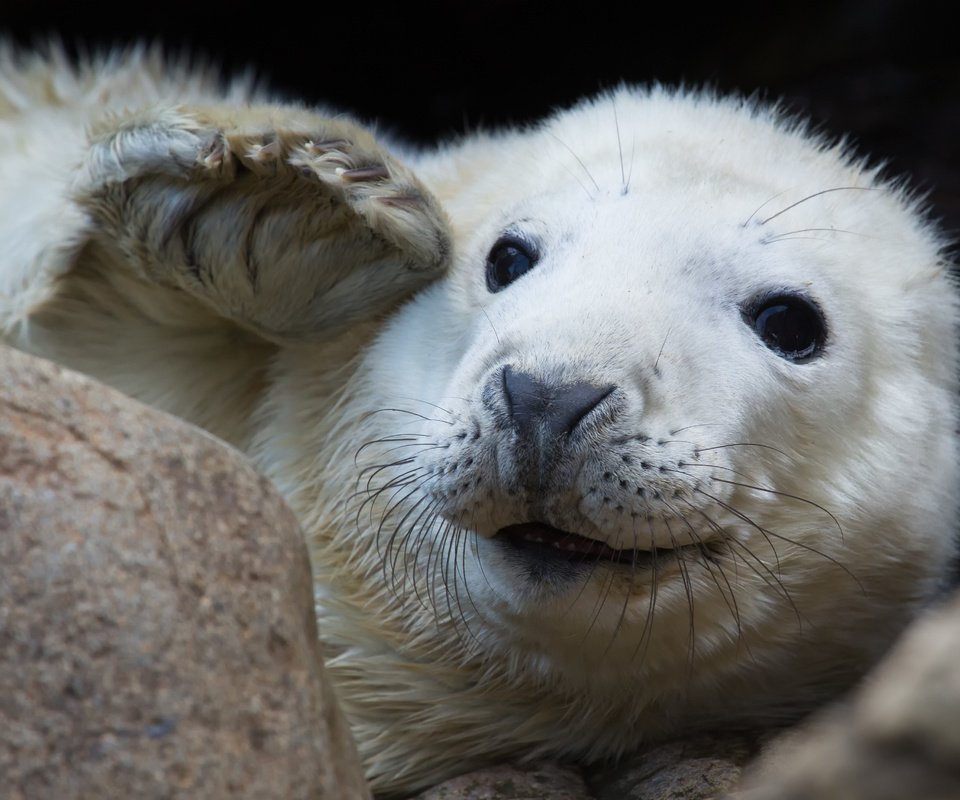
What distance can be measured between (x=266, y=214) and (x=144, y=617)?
162 cm

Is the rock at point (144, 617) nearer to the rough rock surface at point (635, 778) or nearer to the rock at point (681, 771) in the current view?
the rough rock surface at point (635, 778)

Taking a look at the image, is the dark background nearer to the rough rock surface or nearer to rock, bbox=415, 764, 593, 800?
the rough rock surface

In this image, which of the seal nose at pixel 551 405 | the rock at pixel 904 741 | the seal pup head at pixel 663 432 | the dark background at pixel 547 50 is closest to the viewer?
the rock at pixel 904 741

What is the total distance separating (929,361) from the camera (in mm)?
3500

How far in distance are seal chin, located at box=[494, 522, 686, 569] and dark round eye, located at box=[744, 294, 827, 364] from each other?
70 cm

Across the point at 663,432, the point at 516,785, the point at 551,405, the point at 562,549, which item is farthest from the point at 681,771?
the point at 551,405

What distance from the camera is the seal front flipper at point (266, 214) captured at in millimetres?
3314

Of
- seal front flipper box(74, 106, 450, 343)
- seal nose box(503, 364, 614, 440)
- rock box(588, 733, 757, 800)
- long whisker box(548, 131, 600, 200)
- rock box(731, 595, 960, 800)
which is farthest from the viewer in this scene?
long whisker box(548, 131, 600, 200)

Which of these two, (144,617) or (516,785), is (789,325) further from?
(144,617)

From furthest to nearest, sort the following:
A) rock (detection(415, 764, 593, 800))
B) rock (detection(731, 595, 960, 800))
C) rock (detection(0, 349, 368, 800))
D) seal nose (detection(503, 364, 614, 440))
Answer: rock (detection(415, 764, 593, 800)) → seal nose (detection(503, 364, 614, 440)) → rock (detection(0, 349, 368, 800)) → rock (detection(731, 595, 960, 800))

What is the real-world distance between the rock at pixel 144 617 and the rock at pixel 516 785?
0.86m

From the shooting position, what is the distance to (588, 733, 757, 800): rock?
3.00 meters

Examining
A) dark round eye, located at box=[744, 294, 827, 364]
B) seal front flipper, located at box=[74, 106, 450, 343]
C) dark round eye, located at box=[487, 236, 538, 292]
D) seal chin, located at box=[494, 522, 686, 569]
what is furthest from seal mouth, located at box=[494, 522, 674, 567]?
seal front flipper, located at box=[74, 106, 450, 343]

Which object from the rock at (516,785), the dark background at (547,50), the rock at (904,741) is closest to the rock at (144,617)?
the rock at (516,785)
